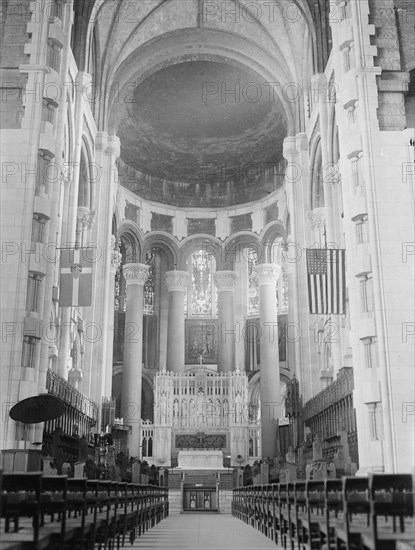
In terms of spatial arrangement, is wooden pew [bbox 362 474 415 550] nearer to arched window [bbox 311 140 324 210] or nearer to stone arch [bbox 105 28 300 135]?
arched window [bbox 311 140 324 210]

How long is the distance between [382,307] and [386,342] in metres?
0.89

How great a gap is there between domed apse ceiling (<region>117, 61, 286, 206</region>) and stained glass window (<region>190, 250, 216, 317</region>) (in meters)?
4.02

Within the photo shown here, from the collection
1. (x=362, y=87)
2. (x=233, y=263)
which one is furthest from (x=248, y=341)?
(x=362, y=87)

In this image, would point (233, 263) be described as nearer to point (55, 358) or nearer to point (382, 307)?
point (55, 358)

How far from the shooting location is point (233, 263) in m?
39.1

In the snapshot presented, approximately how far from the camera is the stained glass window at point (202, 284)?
41.3 meters

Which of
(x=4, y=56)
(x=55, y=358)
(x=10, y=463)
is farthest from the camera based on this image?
(x=55, y=358)

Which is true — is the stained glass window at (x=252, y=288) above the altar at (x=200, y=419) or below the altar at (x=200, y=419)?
above

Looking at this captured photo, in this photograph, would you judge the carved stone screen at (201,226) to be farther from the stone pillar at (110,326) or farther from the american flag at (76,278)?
the american flag at (76,278)

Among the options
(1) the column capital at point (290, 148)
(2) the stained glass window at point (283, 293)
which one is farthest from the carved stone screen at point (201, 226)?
(1) the column capital at point (290, 148)

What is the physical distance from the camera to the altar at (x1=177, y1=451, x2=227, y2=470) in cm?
2816

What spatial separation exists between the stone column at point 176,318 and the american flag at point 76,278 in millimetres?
17714

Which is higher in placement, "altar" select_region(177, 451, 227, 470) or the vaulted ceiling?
the vaulted ceiling

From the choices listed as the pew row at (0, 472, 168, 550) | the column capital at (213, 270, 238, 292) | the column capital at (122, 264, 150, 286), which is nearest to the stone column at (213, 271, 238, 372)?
the column capital at (213, 270, 238, 292)
